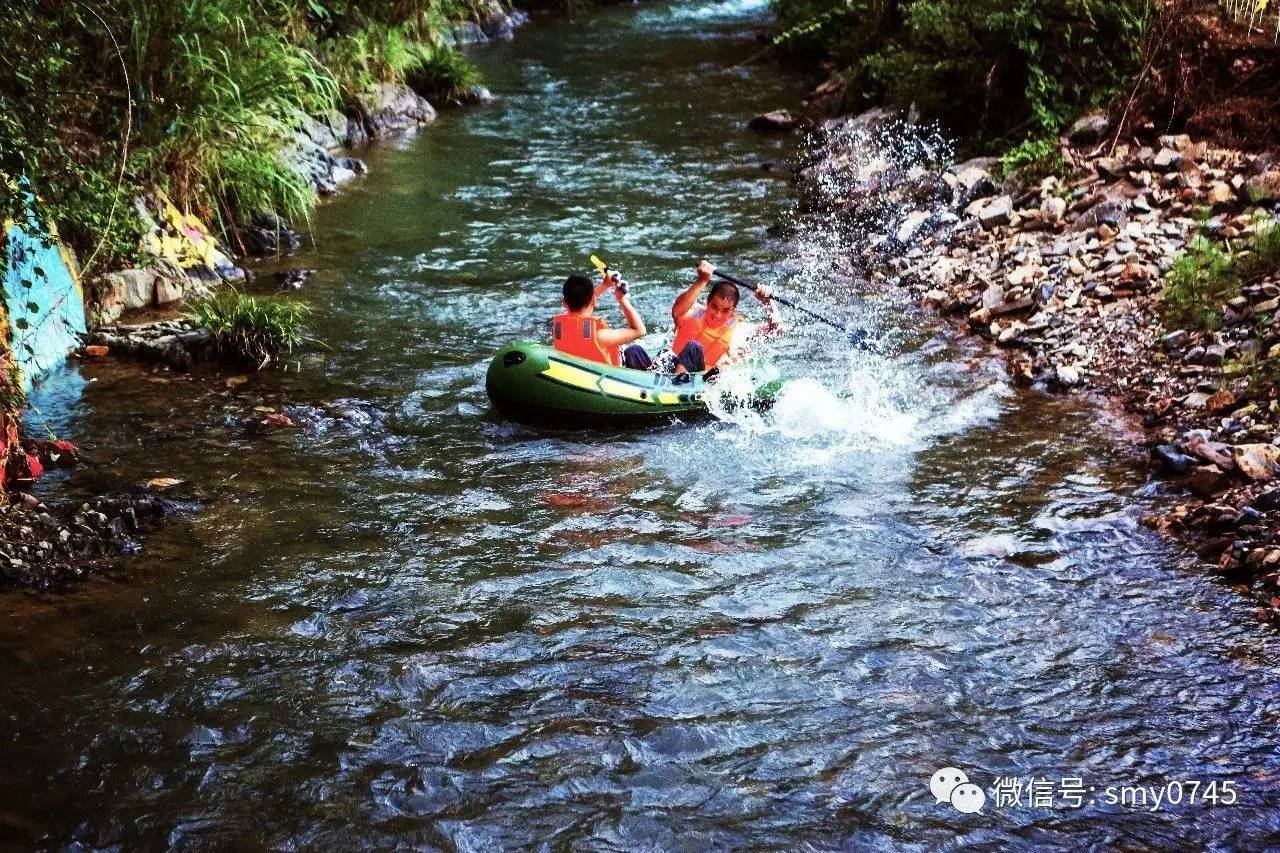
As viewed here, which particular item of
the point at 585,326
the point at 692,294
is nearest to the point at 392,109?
the point at 692,294

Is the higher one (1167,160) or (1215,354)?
(1167,160)

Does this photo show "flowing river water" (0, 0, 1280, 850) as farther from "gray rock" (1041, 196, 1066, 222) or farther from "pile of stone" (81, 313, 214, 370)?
"gray rock" (1041, 196, 1066, 222)

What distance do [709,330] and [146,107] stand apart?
4509 mm

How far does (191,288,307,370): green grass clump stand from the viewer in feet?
25.3

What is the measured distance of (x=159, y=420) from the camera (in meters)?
6.82

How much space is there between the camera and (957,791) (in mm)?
3969

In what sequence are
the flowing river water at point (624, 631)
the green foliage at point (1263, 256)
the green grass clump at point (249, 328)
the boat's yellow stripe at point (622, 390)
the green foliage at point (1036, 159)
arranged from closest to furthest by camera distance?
the flowing river water at point (624, 631)
the boat's yellow stripe at point (622, 390)
the green foliage at point (1263, 256)
the green grass clump at point (249, 328)
the green foliage at point (1036, 159)

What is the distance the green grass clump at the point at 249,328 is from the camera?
7.72 meters

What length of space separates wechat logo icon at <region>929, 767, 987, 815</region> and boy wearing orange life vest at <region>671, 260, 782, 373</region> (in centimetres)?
376

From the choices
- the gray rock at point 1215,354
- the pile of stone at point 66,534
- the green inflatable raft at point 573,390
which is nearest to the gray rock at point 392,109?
the green inflatable raft at point 573,390

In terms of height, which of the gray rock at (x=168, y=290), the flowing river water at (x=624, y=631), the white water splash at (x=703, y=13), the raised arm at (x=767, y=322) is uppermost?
the white water splash at (x=703, y=13)

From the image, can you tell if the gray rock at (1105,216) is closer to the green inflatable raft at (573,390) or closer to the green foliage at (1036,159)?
the green foliage at (1036,159)

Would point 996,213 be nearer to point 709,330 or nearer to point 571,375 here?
point 709,330

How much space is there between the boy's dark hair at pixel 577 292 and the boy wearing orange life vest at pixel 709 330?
741mm
